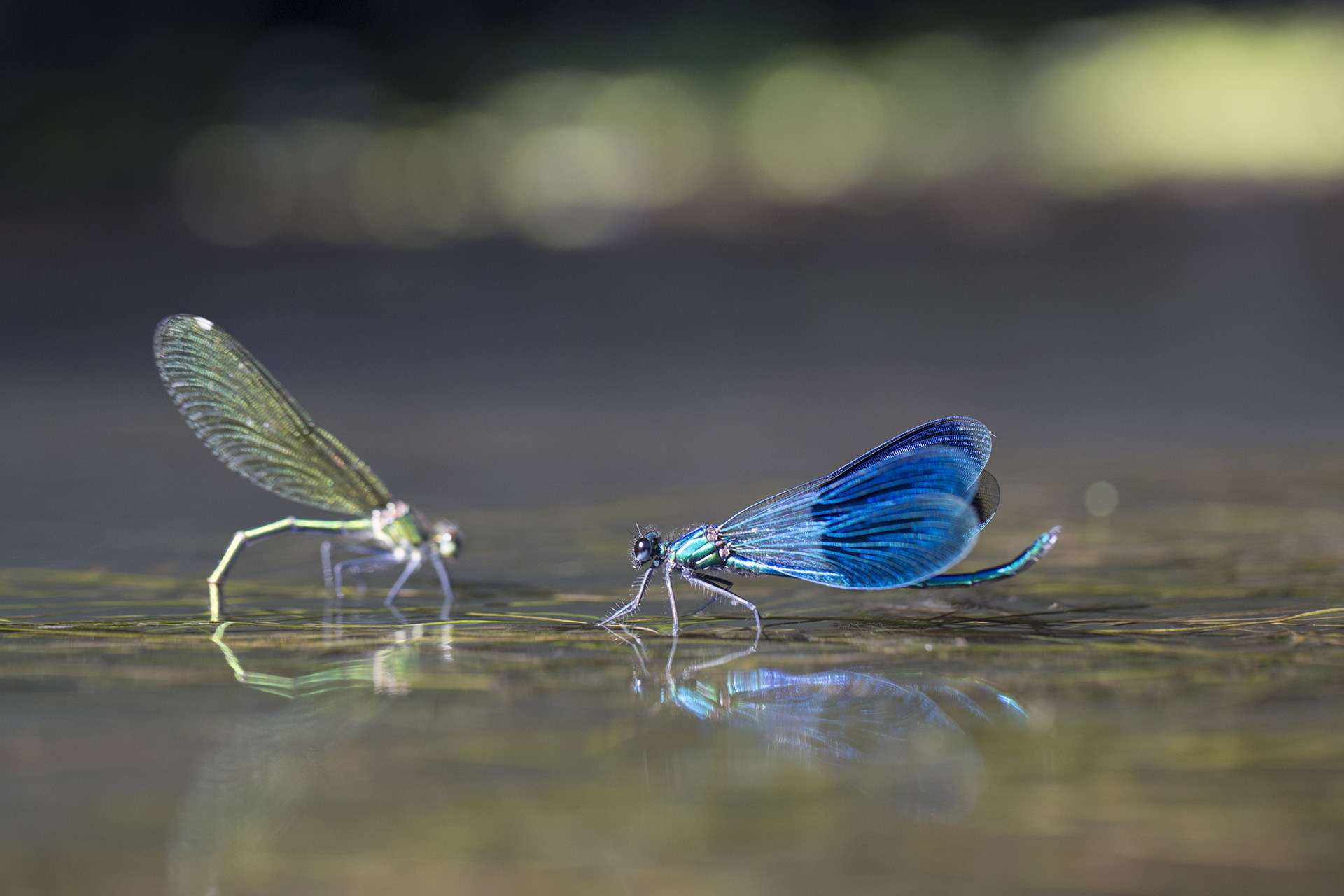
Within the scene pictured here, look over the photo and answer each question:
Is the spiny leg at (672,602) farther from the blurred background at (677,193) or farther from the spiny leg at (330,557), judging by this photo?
the blurred background at (677,193)

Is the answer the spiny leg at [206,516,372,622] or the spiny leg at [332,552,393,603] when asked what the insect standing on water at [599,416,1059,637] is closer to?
the spiny leg at [332,552,393,603]

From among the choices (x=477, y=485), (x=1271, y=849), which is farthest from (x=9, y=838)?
(x=477, y=485)

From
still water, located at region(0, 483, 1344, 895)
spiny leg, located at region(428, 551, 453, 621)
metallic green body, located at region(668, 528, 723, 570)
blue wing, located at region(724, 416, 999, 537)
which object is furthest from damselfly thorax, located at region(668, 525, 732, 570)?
spiny leg, located at region(428, 551, 453, 621)

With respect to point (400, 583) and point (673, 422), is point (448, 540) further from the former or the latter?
point (673, 422)

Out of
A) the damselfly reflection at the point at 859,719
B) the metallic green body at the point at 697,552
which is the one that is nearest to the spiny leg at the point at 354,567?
the metallic green body at the point at 697,552

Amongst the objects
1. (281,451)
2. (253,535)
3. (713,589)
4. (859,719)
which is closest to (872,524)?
(713,589)

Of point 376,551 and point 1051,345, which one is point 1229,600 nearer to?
point 376,551
